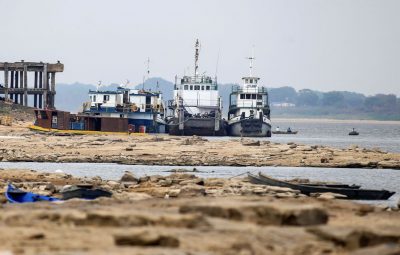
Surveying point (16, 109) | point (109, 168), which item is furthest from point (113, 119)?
point (109, 168)

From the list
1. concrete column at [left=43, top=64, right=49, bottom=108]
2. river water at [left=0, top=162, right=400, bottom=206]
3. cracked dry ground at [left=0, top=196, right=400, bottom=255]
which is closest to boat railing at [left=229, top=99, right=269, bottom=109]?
concrete column at [left=43, top=64, right=49, bottom=108]

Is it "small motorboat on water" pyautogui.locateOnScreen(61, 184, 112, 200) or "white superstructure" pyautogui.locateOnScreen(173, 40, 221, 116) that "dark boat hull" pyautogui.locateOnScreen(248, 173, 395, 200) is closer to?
"small motorboat on water" pyautogui.locateOnScreen(61, 184, 112, 200)

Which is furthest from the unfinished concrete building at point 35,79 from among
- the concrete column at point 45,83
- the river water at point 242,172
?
the river water at point 242,172

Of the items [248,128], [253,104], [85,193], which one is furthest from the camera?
[253,104]

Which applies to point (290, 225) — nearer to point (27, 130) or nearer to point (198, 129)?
point (27, 130)

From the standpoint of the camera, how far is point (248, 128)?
112250 mm

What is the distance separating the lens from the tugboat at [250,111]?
112250 millimetres

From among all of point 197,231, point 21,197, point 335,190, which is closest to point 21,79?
point 335,190

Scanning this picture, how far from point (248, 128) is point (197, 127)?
612 centimetres

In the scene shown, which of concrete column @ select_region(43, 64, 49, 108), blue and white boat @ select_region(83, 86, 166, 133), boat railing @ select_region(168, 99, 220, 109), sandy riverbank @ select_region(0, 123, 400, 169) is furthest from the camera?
Answer: boat railing @ select_region(168, 99, 220, 109)

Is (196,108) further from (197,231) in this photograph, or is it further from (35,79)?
(197,231)

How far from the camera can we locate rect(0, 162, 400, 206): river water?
4553 cm

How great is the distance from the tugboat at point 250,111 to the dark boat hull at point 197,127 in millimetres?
2159

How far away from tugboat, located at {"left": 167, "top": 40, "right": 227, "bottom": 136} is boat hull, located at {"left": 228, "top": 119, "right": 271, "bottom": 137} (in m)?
1.21
